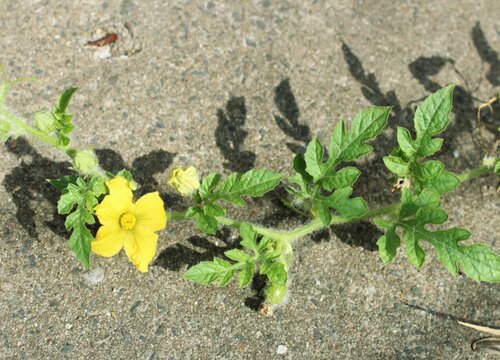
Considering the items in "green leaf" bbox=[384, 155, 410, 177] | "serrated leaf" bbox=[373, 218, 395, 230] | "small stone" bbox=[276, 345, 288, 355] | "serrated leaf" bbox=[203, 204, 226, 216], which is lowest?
"small stone" bbox=[276, 345, 288, 355]

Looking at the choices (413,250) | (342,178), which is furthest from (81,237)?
(413,250)

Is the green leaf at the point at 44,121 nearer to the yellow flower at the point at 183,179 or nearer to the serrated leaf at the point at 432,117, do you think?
the yellow flower at the point at 183,179

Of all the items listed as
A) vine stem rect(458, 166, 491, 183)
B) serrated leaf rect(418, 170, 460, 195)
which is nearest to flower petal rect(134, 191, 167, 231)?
serrated leaf rect(418, 170, 460, 195)

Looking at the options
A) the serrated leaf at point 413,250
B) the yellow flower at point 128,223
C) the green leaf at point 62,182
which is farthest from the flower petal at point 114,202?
the serrated leaf at point 413,250

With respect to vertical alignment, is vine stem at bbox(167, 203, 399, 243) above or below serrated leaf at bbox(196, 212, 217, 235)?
below

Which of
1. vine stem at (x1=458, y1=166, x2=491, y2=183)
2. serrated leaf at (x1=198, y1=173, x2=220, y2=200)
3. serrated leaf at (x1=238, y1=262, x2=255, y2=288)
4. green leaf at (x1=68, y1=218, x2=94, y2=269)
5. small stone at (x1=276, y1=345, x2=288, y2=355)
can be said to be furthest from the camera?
vine stem at (x1=458, y1=166, x2=491, y2=183)

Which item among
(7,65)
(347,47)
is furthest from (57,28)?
(347,47)

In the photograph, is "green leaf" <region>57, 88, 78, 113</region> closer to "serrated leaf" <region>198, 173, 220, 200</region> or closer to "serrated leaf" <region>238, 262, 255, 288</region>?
"serrated leaf" <region>198, 173, 220, 200</region>

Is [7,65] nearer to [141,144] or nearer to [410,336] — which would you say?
[141,144]
